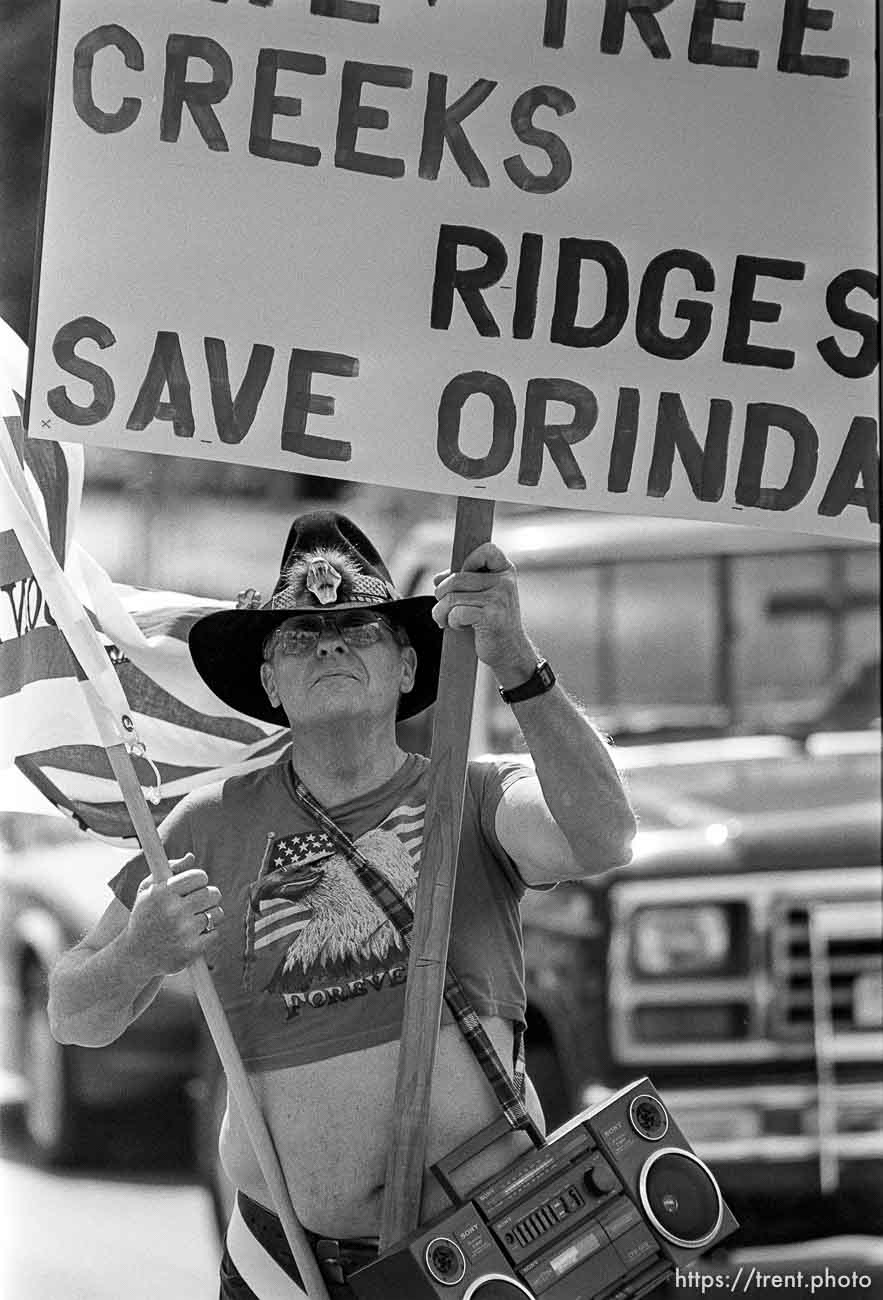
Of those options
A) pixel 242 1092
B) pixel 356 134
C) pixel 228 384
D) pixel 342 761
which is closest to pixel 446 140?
pixel 356 134

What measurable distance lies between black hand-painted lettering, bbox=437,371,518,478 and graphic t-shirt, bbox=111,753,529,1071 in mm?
402

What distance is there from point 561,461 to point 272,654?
1.55 feet

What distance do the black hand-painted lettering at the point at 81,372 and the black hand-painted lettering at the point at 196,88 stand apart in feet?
0.88

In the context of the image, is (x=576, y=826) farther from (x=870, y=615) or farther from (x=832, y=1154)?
(x=870, y=615)

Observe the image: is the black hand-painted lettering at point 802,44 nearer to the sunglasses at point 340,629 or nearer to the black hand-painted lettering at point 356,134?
the black hand-painted lettering at point 356,134

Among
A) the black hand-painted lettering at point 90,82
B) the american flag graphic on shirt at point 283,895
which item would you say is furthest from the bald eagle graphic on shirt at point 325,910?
the black hand-painted lettering at point 90,82

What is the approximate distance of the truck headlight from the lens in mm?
5695

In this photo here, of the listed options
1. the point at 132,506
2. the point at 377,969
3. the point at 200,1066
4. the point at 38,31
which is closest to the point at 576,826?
the point at 377,969

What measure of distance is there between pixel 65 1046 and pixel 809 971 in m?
2.31

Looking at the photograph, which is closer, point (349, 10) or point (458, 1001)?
point (458, 1001)

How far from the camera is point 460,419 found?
8.80ft

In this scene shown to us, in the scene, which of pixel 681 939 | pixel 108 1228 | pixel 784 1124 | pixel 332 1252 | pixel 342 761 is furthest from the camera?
pixel 108 1228

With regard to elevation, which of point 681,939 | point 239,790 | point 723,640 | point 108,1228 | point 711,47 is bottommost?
point 108,1228

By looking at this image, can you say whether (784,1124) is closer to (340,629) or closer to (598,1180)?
(598,1180)
